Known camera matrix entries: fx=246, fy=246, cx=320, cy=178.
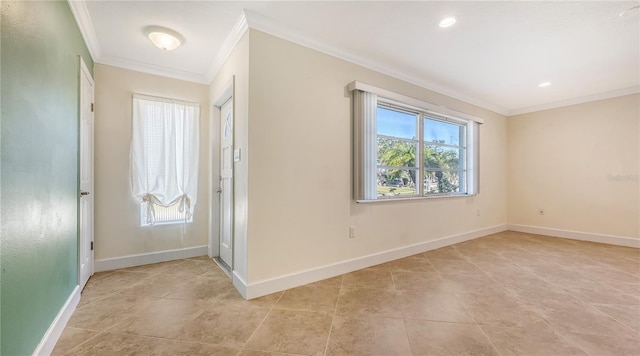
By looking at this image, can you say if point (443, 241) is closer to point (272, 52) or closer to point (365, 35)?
point (365, 35)

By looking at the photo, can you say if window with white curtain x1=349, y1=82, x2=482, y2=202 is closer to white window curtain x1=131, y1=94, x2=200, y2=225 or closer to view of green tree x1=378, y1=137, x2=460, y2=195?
view of green tree x1=378, y1=137, x2=460, y2=195

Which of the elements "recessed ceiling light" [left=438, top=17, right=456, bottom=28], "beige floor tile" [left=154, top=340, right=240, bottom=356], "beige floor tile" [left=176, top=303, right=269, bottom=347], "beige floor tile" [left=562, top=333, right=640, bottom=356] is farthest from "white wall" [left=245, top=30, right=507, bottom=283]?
"beige floor tile" [left=562, top=333, right=640, bottom=356]

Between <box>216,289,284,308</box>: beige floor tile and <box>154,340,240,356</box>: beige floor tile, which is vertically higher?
<box>216,289,284,308</box>: beige floor tile

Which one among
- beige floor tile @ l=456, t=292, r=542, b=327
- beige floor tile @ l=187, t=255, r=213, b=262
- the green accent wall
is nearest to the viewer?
the green accent wall

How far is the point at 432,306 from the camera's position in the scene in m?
2.12

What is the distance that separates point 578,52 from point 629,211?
10.1 ft

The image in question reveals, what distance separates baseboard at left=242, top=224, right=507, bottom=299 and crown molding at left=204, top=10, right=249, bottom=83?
235 centimetres

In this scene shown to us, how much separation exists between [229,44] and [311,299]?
8.71 feet

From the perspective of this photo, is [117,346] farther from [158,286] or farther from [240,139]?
[240,139]

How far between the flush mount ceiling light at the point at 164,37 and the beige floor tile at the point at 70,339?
2.53m

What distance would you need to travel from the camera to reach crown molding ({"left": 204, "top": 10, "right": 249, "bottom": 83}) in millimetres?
2238

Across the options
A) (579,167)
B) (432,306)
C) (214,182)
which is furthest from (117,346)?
(579,167)

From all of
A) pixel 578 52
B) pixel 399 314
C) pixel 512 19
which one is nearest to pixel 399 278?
pixel 399 314

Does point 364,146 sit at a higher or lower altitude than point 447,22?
lower
